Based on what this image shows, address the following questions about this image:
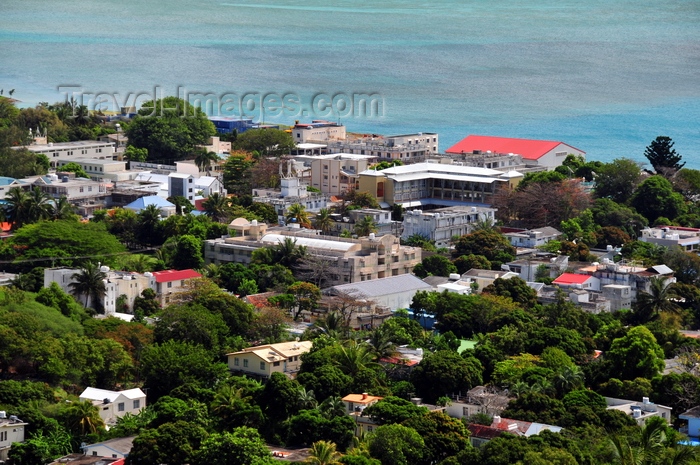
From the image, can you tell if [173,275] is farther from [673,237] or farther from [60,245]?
[673,237]

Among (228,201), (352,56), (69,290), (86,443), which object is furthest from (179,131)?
(352,56)

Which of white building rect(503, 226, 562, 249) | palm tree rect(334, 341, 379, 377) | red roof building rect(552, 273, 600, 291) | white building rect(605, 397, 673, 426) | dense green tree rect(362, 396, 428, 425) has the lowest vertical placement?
white building rect(605, 397, 673, 426)

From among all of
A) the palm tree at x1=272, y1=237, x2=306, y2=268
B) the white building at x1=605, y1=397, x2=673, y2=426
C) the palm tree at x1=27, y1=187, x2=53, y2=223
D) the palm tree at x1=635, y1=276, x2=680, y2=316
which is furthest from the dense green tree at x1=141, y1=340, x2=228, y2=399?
the palm tree at x1=27, y1=187, x2=53, y2=223

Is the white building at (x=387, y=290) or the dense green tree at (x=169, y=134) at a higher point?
the dense green tree at (x=169, y=134)

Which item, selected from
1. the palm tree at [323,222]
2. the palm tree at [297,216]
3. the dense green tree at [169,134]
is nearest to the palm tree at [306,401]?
the palm tree at [323,222]

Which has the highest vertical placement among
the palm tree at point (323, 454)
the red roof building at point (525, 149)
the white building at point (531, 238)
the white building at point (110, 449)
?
the red roof building at point (525, 149)

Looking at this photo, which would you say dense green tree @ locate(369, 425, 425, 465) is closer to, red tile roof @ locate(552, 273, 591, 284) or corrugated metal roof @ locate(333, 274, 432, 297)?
corrugated metal roof @ locate(333, 274, 432, 297)

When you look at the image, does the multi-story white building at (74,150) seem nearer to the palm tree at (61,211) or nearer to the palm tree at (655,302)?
the palm tree at (61,211)
